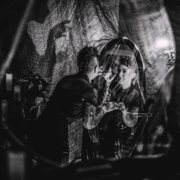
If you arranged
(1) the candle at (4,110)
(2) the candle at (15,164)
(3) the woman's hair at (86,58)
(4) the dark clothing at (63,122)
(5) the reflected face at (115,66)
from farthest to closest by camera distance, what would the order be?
(5) the reflected face at (115,66)
(3) the woman's hair at (86,58)
(4) the dark clothing at (63,122)
(1) the candle at (4,110)
(2) the candle at (15,164)

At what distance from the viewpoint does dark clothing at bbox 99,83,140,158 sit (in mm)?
2074

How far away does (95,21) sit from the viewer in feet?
6.70

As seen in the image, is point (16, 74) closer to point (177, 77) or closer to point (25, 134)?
point (25, 134)

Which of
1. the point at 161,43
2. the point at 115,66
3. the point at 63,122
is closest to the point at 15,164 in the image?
the point at 63,122

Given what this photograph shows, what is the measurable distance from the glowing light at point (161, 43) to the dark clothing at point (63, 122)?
75cm

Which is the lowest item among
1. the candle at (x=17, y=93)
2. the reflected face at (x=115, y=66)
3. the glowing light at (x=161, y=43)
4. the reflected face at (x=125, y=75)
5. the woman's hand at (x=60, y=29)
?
the candle at (x=17, y=93)

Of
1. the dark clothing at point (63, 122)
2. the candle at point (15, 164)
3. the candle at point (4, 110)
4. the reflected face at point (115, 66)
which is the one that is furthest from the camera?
the reflected face at point (115, 66)

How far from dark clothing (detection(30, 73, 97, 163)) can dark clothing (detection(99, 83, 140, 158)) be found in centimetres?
21

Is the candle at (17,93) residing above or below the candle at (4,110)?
above

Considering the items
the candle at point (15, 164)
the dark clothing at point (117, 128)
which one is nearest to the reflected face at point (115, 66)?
the dark clothing at point (117, 128)

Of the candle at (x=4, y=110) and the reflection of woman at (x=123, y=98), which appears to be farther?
the reflection of woman at (x=123, y=98)

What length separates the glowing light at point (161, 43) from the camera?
2.21 metres

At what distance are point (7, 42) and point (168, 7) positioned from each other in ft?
4.83

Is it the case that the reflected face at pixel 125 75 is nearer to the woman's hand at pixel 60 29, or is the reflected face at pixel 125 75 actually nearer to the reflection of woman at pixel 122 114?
the reflection of woman at pixel 122 114
